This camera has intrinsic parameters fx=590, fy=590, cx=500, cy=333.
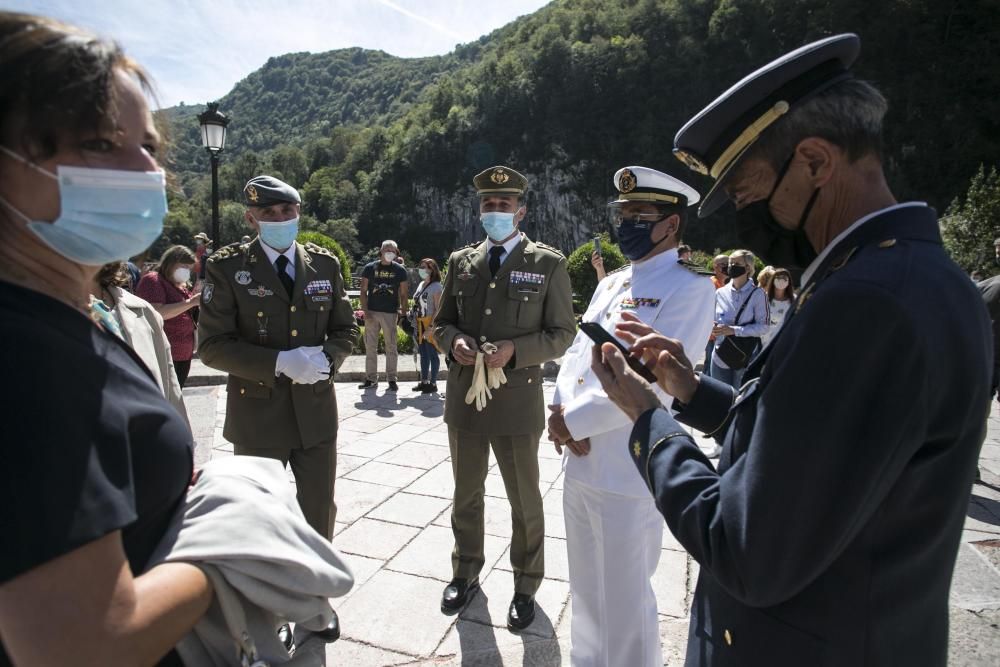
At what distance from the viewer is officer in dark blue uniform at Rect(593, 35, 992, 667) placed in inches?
38.7

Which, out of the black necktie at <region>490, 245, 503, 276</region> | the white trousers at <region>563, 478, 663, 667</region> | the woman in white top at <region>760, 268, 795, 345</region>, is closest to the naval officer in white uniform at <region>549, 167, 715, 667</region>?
the white trousers at <region>563, 478, 663, 667</region>

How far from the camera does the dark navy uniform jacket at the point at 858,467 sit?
978 millimetres

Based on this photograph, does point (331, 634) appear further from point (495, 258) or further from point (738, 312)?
point (738, 312)

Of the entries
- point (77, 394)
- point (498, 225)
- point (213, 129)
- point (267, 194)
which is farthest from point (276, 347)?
point (213, 129)

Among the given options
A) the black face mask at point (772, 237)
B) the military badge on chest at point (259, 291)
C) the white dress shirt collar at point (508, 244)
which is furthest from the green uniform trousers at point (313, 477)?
the black face mask at point (772, 237)

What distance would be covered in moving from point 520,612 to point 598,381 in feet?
4.77

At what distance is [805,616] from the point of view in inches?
45.4

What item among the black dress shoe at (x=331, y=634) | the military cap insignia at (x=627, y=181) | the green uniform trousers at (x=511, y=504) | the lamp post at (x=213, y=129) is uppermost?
the lamp post at (x=213, y=129)

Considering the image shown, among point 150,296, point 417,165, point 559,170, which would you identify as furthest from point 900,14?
point 150,296

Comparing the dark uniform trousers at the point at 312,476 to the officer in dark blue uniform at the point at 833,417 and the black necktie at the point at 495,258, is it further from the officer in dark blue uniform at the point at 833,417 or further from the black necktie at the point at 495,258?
the officer in dark blue uniform at the point at 833,417

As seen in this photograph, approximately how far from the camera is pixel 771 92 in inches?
49.1

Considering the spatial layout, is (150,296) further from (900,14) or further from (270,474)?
(900,14)

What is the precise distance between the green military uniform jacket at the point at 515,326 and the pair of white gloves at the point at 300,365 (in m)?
0.75

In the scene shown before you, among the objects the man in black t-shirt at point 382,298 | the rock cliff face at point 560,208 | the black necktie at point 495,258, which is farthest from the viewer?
the rock cliff face at point 560,208
